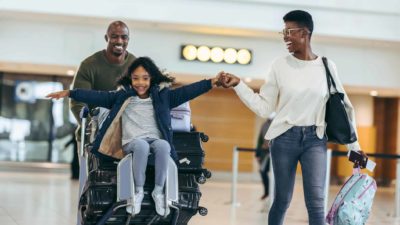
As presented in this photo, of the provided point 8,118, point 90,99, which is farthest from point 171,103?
point 8,118

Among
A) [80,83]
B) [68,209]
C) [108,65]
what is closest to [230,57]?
[68,209]

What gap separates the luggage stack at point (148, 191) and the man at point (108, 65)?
3.03ft

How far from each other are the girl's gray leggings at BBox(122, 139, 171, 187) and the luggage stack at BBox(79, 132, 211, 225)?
5.1 inches

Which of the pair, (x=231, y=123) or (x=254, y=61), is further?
(x=231, y=123)

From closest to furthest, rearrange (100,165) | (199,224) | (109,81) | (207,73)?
(100,165), (109,81), (199,224), (207,73)

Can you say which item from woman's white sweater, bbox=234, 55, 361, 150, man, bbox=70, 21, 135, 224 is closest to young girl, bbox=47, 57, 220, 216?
woman's white sweater, bbox=234, 55, 361, 150

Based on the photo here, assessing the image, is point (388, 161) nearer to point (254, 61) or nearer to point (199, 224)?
point (254, 61)

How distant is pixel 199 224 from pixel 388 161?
57.4 ft

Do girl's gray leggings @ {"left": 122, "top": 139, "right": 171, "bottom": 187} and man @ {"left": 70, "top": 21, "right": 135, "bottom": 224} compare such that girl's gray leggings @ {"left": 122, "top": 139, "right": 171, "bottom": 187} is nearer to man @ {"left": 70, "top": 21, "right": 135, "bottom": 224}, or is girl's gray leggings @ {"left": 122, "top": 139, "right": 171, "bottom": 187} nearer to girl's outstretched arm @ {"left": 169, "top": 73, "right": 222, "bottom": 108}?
girl's outstretched arm @ {"left": 169, "top": 73, "right": 222, "bottom": 108}

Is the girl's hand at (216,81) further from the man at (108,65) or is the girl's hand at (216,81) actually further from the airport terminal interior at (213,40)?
the airport terminal interior at (213,40)

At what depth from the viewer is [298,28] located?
5258 millimetres

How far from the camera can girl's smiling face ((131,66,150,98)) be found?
17.5ft

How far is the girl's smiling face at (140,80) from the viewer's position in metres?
5.32

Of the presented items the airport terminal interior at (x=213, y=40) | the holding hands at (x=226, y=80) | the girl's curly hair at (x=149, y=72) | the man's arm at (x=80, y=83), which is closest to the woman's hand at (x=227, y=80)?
the holding hands at (x=226, y=80)
